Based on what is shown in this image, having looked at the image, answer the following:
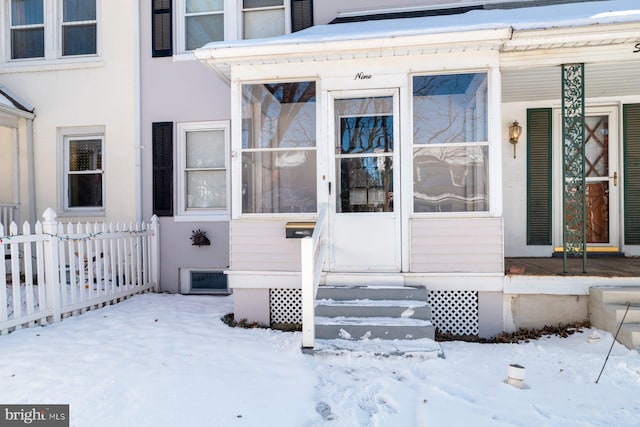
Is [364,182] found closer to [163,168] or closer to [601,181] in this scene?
[163,168]

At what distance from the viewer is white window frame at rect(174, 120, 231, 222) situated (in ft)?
19.5

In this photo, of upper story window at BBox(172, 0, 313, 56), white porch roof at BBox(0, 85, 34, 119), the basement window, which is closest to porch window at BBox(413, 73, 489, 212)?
upper story window at BBox(172, 0, 313, 56)

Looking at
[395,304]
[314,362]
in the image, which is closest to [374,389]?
[314,362]

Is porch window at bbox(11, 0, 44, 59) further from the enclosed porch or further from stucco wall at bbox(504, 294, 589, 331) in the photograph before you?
stucco wall at bbox(504, 294, 589, 331)

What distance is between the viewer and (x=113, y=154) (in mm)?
6145

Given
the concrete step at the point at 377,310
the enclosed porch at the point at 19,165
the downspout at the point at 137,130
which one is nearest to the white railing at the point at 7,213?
the enclosed porch at the point at 19,165

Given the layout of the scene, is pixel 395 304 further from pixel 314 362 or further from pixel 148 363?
pixel 148 363

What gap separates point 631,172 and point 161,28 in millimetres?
7648

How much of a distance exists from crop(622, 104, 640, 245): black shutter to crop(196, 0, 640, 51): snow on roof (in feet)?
6.57

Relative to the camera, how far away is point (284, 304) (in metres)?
4.39

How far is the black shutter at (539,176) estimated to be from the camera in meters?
5.73

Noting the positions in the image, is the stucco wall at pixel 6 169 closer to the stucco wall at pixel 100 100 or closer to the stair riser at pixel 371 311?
the stucco wall at pixel 100 100

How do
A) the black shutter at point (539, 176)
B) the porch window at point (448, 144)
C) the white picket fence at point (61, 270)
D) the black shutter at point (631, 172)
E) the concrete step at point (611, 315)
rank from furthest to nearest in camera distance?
the black shutter at point (539, 176) < the black shutter at point (631, 172) < the porch window at point (448, 144) < the white picket fence at point (61, 270) < the concrete step at point (611, 315)

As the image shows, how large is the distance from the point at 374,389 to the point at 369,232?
5.83 ft
